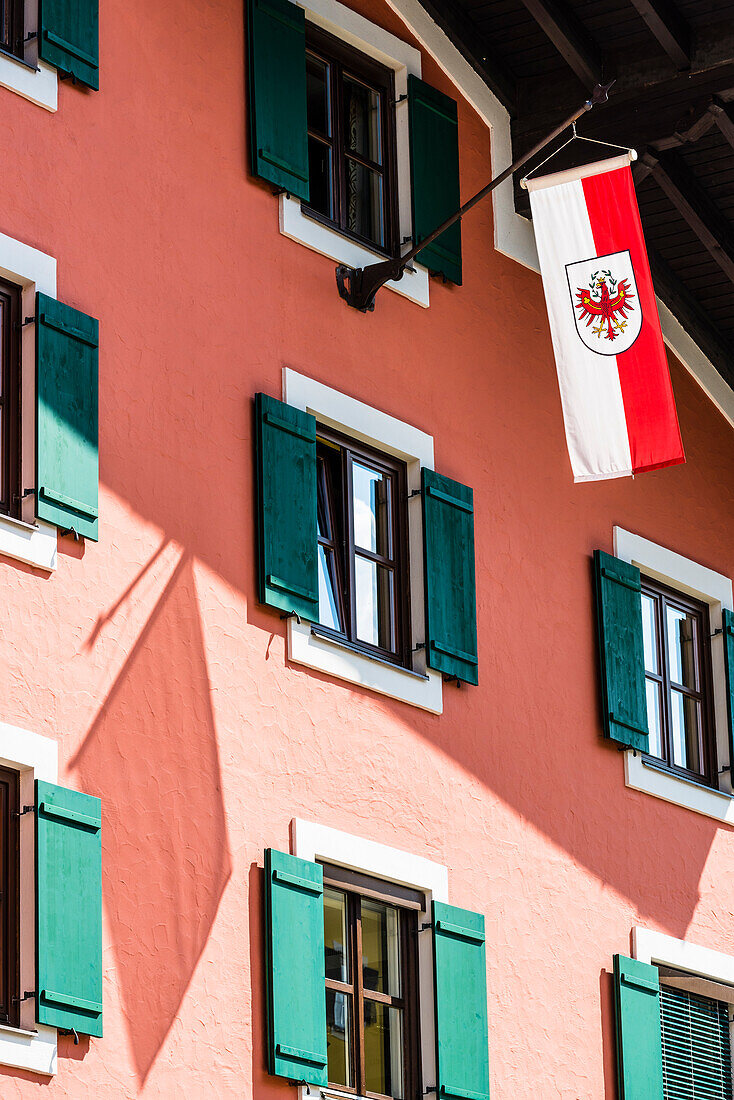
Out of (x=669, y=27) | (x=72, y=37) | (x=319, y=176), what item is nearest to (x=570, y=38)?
(x=669, y=27)

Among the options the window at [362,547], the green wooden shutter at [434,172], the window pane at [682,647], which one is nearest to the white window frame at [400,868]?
the window at [362,547]

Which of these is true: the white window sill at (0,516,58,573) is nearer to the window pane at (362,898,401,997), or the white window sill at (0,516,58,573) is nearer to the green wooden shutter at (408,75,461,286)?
the window pane at (362,898,401,997)

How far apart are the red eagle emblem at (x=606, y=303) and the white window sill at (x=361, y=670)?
196 cm

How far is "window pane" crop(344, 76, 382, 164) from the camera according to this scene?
12141 millimetres

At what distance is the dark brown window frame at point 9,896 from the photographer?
862 cm

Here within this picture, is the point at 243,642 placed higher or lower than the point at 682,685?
lower

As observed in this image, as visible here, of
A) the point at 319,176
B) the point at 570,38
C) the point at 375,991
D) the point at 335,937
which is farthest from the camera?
the point at 570,38

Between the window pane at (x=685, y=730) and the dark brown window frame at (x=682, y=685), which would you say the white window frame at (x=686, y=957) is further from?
the window pane at (x=685, y=730)

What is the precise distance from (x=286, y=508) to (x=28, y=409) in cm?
162

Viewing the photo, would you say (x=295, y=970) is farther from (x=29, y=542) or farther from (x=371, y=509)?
(x=371, y=509)

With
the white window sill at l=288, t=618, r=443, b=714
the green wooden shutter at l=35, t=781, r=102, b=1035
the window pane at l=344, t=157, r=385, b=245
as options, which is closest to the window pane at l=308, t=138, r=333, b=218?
the window pane at l=344, t=157, r=385, b=245

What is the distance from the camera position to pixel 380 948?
1066 centimetres

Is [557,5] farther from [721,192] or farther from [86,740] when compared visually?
[86,740]

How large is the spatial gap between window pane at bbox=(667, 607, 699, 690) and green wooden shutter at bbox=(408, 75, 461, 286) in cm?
267
